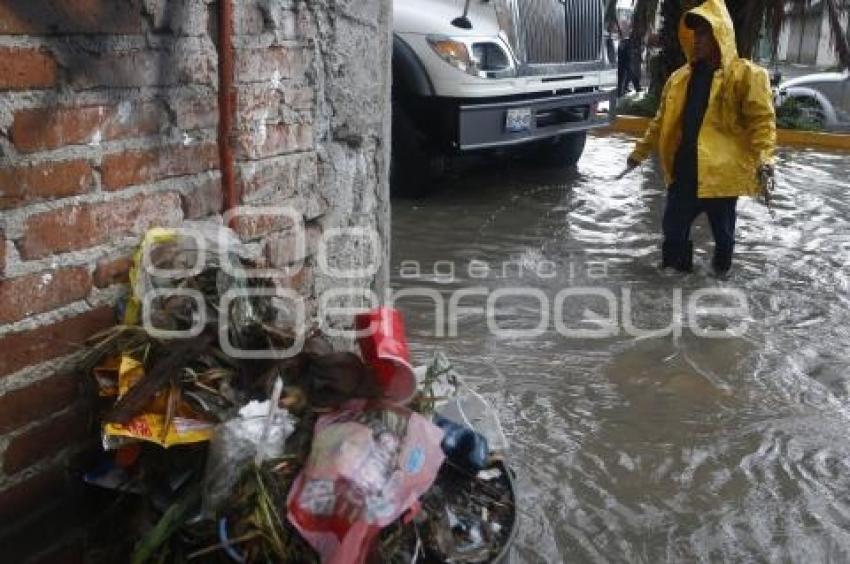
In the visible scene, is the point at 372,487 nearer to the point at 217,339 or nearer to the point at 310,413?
the point at 310,413

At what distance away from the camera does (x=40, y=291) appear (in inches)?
65.0

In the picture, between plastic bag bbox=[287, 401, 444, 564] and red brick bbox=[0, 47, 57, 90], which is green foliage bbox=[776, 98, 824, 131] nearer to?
plastic bag bbox=[287, 401, 444, 564]

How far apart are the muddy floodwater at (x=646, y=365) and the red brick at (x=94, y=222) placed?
1.44 meters

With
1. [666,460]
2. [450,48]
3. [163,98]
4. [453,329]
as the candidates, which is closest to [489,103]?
[450,48]

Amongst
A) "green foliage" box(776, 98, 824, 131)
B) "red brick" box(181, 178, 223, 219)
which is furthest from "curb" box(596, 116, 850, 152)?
"red brick" box(181, 178, 223, 219)

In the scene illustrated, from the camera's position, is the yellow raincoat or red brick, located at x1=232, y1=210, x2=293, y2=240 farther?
the yellow raincoat

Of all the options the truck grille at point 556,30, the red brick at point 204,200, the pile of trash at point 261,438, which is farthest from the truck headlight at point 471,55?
the pile of trash at point 261,438

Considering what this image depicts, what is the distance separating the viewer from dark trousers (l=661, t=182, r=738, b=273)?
198 inches

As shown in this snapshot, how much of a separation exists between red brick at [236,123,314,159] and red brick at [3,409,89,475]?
0.71 metres

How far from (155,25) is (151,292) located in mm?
554

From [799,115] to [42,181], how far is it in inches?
434

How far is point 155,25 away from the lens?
1798 mm

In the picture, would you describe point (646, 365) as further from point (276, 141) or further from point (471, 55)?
point (471, 55)

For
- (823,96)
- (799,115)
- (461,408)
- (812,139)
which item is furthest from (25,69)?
(823,96)
